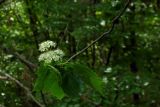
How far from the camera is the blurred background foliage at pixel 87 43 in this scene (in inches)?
159

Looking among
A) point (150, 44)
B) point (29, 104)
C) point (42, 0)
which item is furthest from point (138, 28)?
point (29, 104)

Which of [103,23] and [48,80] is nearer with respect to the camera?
[48,80]

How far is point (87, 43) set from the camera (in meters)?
5.32

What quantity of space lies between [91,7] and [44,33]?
71 centimetres

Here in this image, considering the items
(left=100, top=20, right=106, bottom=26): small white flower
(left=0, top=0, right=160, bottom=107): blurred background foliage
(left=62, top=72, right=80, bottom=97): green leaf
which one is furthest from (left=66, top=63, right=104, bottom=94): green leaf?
(left=100, top=20, right=106, bottom=26): small white flower

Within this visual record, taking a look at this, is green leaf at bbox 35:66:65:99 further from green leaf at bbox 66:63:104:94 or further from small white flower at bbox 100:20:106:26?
small white flower at bbox 100:20:106:26

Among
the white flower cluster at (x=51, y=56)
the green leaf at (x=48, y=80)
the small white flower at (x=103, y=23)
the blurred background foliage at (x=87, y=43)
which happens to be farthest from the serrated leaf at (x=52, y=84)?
the small white flower at (x=103, y=23)

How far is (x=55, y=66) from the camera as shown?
4.48ft

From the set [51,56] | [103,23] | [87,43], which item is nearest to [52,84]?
[51,56]

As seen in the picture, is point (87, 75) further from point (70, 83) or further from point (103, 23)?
point (103, 23)

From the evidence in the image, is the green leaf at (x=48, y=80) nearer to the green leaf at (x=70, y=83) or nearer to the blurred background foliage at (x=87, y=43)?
the green leaf at (x=70, y=83)

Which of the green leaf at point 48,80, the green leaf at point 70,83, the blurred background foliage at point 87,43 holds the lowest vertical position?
the blurred background foliage at point 87,43

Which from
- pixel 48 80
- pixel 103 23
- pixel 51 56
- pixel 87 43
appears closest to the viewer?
pixel 48 80

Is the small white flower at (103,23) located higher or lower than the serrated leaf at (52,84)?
lower
